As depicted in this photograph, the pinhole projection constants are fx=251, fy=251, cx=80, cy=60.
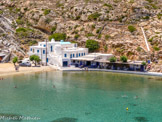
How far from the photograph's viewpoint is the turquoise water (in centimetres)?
3359

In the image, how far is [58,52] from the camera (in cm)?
7169

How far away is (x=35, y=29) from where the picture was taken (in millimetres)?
92312

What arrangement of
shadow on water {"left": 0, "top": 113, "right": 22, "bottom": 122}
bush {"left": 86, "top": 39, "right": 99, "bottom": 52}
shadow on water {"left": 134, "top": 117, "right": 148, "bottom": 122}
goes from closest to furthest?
shadow on water {"left": 0, "top": 113, "right": 22, "bottom": 122} < shadow on water {"left": 134, "top": 117, "right": 148, "bottom": 122} < bush {"left": 86, "top": 39, "right": 99, "bottom": 52}

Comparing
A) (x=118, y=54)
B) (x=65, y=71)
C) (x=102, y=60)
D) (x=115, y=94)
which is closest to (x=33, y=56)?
(x=65, y=71)

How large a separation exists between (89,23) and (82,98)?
162ft

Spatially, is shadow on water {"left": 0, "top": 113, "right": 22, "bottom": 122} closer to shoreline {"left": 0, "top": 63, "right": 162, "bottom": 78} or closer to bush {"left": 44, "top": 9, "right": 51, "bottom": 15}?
shoreline {"left": 0, "top": 63, "right": 162, "bottom": 78}

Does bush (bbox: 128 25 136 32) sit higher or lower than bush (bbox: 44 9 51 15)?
lower

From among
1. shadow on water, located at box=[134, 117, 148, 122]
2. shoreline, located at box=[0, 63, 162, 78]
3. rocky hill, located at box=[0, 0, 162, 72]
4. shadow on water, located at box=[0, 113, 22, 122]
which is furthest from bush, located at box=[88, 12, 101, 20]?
shadow on water, located at box=[0, 113, 22, 122]

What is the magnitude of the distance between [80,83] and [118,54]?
24.3 m

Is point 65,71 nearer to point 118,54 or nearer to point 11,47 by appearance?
point 118,54

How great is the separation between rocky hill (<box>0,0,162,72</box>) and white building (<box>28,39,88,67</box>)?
653 cm

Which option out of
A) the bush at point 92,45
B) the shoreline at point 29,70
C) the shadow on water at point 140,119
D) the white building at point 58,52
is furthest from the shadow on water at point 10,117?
the bush at point 92,45

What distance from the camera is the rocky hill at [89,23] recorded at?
73438 millimetres

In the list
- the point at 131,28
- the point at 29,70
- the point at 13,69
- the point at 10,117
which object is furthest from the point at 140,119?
the point at 131,28
